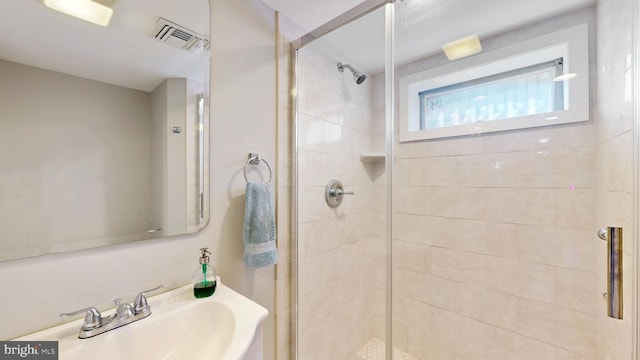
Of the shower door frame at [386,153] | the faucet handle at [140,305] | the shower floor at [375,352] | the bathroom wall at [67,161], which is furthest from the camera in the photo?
the shower floor at [375,352]

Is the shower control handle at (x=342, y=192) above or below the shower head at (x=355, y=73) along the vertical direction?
below

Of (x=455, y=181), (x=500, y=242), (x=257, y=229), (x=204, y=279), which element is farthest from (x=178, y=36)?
(x=500, y=242)

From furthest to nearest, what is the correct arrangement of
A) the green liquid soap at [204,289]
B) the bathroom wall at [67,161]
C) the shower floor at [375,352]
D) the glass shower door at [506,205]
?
the shower floor at [375,352], the glass shower door at [506,205], the green liquid soap at [204,289], the bathroom wall at [67,161]

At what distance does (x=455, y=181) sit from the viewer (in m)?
1.53

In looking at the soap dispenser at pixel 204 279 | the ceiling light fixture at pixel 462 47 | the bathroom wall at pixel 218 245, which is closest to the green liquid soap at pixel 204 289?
the soap dispenser at pixel 204 279

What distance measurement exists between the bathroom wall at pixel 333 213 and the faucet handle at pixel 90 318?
890mm

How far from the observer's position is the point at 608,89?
0.98 m

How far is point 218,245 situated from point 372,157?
963 mm

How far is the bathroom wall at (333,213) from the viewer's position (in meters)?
1.42

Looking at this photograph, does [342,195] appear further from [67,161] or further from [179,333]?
[67,161]

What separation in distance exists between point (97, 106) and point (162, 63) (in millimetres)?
276

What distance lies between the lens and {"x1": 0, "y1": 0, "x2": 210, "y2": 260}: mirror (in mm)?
653

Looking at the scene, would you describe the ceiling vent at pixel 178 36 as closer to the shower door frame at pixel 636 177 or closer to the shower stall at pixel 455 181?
the shower stall at pixel 455 181

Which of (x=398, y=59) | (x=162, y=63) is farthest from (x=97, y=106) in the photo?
(x=398, y=59)
